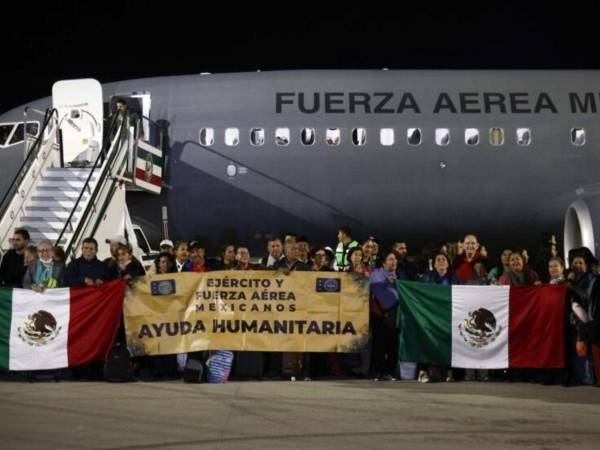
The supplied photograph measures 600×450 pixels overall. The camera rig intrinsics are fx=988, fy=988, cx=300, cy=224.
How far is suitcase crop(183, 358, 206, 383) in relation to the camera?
42.2 ft

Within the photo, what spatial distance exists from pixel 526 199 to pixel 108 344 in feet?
36.0

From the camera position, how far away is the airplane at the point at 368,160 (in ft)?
69.0

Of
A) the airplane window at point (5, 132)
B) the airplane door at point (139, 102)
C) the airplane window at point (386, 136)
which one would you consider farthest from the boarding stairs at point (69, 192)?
the airplane window at point (386, 136)

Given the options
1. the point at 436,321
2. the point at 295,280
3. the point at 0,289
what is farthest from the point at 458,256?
the point at 0,289

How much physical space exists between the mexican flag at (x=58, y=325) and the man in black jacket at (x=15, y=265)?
1.20 m

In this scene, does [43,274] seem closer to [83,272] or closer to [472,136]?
[83,272]

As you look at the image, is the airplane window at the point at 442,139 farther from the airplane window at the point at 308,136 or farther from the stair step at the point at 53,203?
the stair step at the point at 53,203

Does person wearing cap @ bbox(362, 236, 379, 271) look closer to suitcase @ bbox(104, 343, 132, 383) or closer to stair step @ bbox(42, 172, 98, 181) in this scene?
suitcase @ bbox(104, 343, 132, 383)

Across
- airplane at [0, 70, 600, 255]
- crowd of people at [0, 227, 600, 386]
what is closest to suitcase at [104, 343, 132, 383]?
crowd of people at [0, 227, 600, 386]

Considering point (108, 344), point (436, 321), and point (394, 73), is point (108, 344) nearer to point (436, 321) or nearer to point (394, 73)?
point (436, 321)

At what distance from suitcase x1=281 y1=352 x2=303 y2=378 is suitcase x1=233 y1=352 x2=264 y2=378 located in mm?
305

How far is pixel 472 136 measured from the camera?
69.2 feet

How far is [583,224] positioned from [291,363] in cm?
858

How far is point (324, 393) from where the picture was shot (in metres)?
11.9
